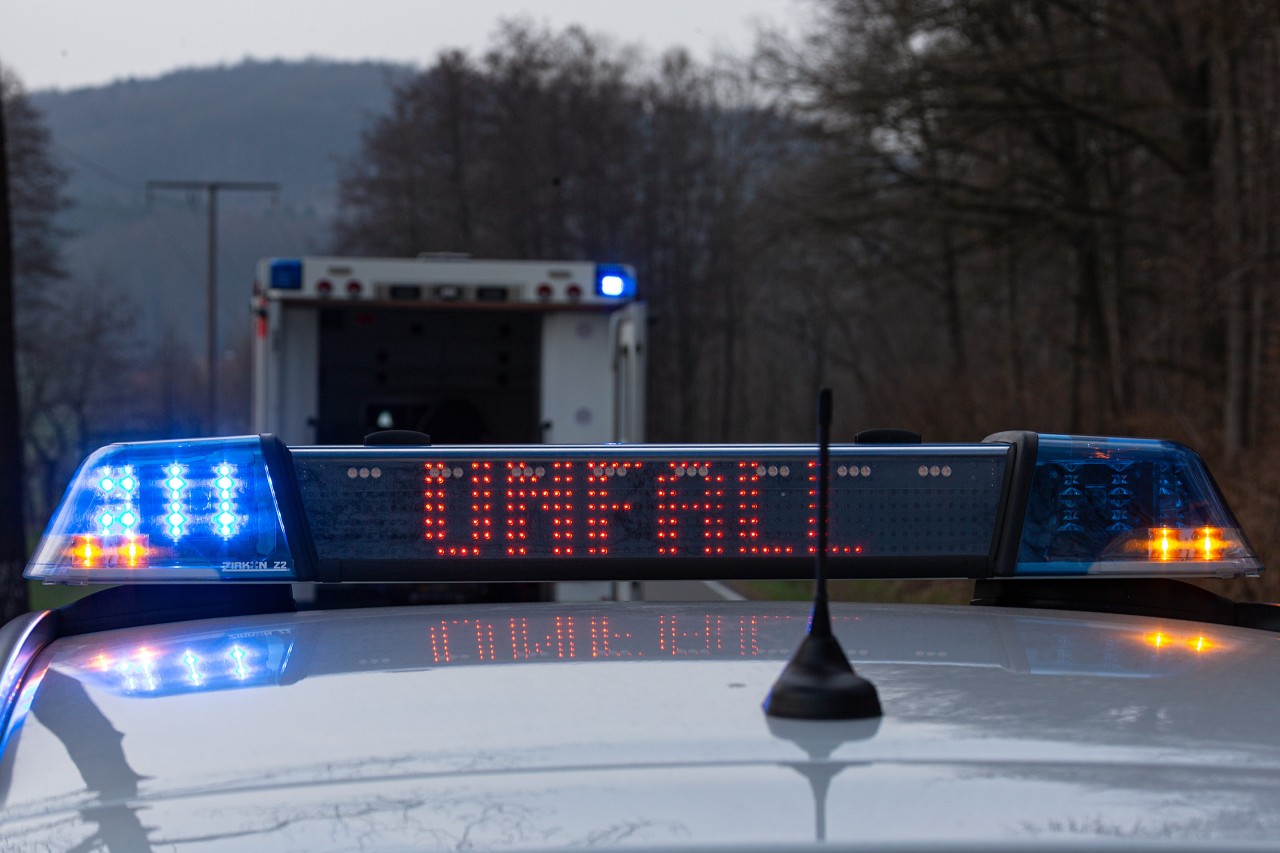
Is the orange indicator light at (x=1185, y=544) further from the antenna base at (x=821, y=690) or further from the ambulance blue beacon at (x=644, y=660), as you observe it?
the antenna base at (x=821, y=690)

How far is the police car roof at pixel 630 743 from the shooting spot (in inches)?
58.6

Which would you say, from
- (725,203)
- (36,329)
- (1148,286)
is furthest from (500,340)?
(36,329)

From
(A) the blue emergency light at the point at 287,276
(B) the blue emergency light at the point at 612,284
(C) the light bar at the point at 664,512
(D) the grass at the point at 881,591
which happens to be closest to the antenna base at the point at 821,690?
(C) the light bar at the point at 664,512

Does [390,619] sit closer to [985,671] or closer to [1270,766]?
[985,671]

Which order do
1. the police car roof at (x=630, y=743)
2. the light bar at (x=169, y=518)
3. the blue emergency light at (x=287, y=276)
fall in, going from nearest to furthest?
the police car roof at (x=630, y=743) < the light bar at (x=169, y=518) < the blue emergency light at (x=287, y=276)

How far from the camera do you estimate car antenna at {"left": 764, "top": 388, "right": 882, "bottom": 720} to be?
1.76 metres

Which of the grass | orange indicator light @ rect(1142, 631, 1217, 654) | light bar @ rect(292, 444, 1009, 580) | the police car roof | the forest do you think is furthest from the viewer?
the forest

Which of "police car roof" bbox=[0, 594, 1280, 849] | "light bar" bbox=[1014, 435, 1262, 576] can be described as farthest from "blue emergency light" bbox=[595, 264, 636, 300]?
"police car roof" bbox=[0, 594, 1280, 849]

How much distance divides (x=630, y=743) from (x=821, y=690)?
9.0 inches

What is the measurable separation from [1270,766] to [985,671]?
506 mm

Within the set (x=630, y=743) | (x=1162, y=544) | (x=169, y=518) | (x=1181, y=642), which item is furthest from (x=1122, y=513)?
(x=169, y=518)

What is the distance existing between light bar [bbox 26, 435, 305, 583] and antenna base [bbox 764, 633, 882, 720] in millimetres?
1202

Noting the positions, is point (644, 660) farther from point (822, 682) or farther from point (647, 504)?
point (647, 504)

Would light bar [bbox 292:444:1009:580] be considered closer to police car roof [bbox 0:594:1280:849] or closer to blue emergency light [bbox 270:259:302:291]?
police car roof [bbox 0:594:1280:849]
